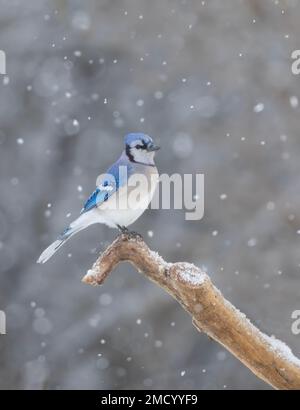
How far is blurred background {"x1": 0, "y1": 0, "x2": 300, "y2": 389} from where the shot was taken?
561 centimetres

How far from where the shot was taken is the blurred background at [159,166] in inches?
221

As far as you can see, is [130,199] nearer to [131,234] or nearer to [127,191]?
[127,191]

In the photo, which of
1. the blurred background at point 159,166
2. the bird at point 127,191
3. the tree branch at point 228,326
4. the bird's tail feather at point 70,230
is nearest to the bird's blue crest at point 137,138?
the bird at point 127,191

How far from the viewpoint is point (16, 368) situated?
572 cm

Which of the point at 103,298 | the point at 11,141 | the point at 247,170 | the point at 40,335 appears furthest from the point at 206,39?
the point at 40,335

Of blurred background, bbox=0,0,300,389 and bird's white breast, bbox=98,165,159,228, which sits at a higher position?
blurred background, bbox=0,0,300,389

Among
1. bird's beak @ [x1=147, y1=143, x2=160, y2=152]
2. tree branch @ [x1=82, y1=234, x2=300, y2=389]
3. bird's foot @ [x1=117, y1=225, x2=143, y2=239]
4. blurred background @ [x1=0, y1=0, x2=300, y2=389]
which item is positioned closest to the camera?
tree branch @ [x1=82, y1=234, x2=300, y2=389]

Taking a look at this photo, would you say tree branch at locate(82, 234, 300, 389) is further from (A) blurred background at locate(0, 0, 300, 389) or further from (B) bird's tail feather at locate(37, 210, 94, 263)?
(A) blurred background at locate(0, 0, 300, 389)

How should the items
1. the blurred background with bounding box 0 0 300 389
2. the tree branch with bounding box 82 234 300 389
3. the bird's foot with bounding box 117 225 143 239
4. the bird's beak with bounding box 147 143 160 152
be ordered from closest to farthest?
the tree branch with bounding box 82 234 300 389 → the bird's foot with bounding box 117 225 143 239 → the bird's beak with bounding box 147 143 160 152 → the blurred background with bounding box 0 0 300 389

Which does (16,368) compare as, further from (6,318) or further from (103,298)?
(103,298)

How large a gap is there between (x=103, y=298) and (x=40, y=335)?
19.6 inches

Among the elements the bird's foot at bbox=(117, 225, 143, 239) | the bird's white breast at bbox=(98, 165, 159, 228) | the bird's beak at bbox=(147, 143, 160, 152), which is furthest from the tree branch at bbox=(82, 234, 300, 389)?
the bird's beak at bbox=(147, 143, 160, 152)

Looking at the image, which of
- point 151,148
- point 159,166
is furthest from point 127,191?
point 159,166

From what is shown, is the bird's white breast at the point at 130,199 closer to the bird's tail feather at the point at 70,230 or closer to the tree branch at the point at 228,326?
the bird's tail feather at the point at 70,230
